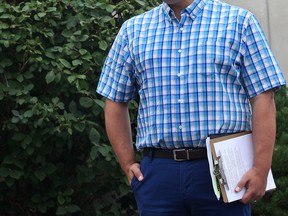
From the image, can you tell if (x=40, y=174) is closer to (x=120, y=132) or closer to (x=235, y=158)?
(x=120, y=132)

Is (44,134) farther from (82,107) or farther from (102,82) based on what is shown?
(102,82)

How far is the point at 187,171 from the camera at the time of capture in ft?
11.1

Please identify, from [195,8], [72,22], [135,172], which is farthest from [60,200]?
[195,8]

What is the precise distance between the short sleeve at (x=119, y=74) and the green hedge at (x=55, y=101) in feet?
3.62

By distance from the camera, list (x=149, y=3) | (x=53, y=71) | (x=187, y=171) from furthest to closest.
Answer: (x=149, y=3) → (x=53, y=71) → (x=187, y=171)

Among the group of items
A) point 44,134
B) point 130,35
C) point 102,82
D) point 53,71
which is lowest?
point 44,134

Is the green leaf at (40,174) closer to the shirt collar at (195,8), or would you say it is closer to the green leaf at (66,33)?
the green leaf at (66,33)

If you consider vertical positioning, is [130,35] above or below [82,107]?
above

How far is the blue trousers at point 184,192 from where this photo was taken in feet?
11.1

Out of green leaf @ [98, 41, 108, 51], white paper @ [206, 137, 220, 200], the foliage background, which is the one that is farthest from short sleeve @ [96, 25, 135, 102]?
green leaf @ [98, 41, 108, 51]

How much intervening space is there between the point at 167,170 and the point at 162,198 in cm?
14

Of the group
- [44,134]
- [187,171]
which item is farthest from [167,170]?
[44,134]

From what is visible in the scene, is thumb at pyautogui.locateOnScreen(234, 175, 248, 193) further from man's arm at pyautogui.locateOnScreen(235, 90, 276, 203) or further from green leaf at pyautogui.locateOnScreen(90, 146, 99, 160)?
green leaf at pyautogui.locateOnScreen(90, 146, 99, 160)

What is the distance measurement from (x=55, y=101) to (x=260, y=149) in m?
1.92
